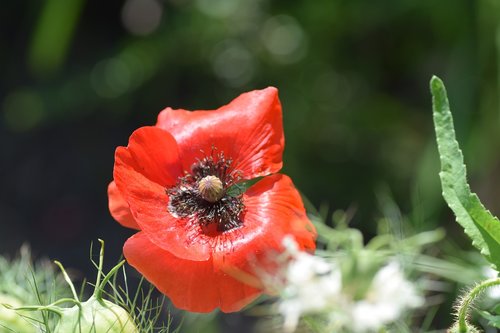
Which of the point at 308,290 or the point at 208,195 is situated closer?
the point at 308,290

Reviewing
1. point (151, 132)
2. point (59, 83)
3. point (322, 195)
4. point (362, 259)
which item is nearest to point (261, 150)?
point (151, 132)

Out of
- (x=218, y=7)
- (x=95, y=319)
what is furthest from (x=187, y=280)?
(x=218, y=7)

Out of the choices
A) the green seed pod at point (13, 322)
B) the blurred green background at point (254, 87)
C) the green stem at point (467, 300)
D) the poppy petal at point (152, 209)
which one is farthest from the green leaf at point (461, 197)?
the blurred green background at point (254, 87)

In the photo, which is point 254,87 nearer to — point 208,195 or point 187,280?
point 208,195

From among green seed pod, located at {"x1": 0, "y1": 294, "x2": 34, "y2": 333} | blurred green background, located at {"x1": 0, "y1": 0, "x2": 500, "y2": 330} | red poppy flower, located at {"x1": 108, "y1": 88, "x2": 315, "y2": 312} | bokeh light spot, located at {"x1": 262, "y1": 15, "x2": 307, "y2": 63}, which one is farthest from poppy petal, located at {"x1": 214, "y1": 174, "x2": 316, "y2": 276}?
bokeh light spot, located at {"x1": 262, "y1": 15, "x2": 307, "y2": 63}

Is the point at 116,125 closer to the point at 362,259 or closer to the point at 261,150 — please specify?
the point at 261,150

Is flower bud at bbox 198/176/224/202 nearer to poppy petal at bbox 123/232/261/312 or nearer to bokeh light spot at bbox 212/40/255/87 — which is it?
poppy petal at bbox 123/232/261/312
